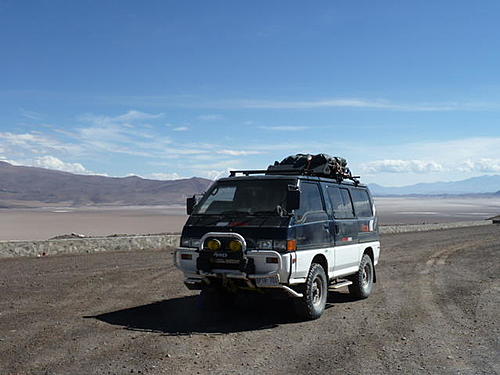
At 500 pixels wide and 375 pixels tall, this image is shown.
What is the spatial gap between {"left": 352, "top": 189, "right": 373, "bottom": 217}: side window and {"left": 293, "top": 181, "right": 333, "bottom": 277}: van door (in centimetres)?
173

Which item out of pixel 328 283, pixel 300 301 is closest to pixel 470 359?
pixel 300 301

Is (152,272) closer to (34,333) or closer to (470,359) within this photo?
(34,333)

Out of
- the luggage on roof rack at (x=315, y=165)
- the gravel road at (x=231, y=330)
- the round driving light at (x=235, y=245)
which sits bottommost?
the gravel road at (x=231, y=330)

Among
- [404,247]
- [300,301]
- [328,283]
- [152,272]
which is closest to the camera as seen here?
[300,301]

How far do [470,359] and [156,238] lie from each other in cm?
1620

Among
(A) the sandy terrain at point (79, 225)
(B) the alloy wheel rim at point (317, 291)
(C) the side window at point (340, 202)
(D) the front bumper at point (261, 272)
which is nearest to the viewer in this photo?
(D) the front bumper at point (261, 272)

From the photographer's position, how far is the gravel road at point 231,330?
6172 millimetres

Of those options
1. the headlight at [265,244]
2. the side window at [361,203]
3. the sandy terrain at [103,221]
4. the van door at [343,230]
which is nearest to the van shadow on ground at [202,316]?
the van door at [343,230]

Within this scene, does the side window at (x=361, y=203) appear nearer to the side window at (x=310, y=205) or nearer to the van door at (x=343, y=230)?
the van door at (x=343, y=230)

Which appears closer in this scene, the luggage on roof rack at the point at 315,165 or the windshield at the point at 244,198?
the windshield at the point at 244,198

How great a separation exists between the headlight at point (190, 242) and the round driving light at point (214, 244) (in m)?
0.32

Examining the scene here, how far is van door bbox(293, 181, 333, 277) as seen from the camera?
814cm

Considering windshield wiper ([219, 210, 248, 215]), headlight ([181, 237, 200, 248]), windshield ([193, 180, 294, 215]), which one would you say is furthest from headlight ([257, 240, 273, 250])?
headlight ([181, 237, 200, 248])

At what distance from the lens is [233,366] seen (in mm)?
6090
